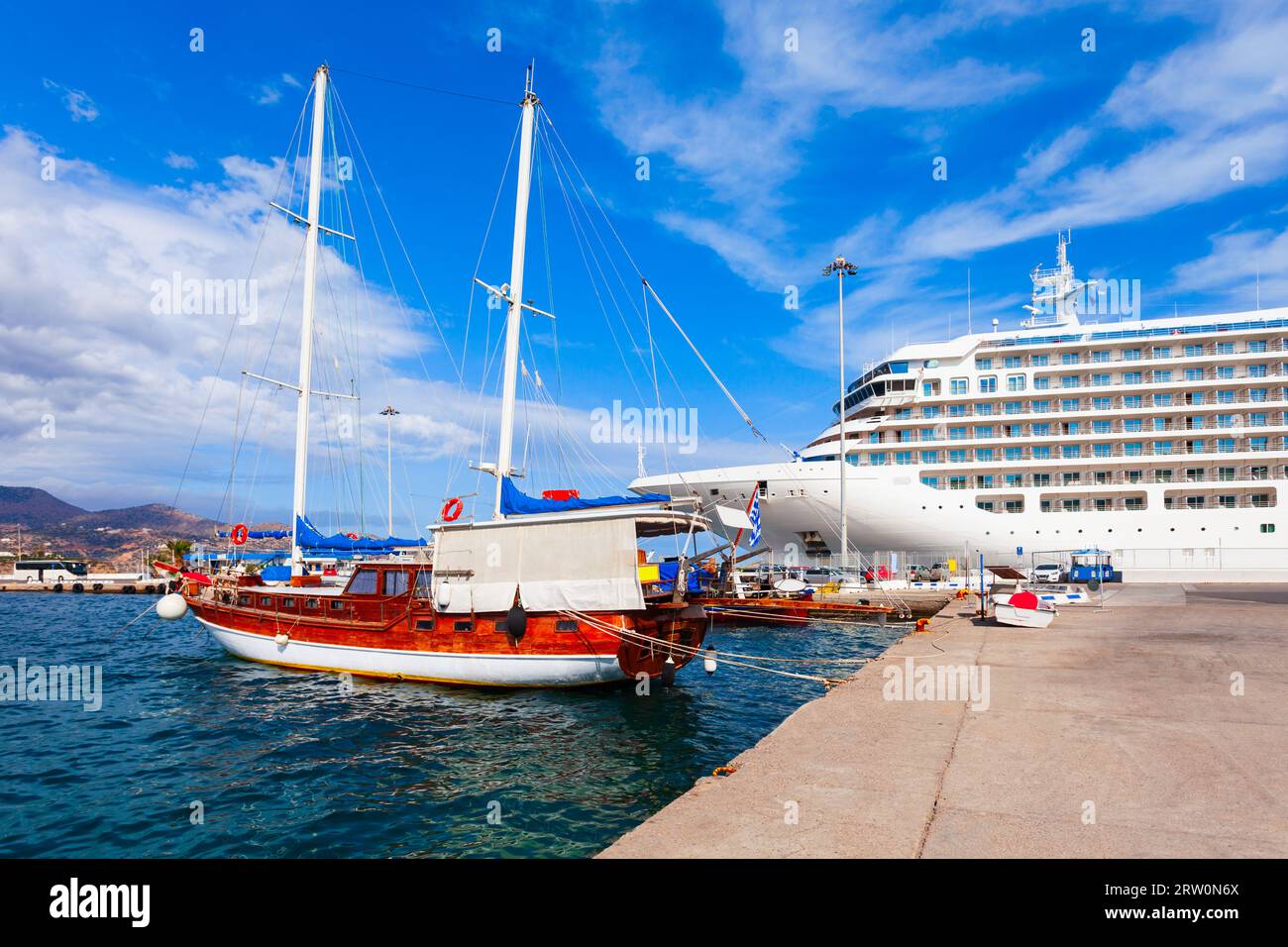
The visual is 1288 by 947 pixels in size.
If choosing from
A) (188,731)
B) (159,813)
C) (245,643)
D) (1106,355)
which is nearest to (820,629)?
(245,643)

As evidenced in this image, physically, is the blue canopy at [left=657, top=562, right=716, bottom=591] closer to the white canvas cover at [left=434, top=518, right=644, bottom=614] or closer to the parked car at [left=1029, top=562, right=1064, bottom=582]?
the white canvas cover at [left=434, top=518, right=644, bottom=614]

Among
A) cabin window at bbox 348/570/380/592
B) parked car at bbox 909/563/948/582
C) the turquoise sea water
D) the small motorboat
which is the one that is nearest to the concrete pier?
the turquoise sea water

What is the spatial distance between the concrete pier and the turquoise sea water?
2.44m

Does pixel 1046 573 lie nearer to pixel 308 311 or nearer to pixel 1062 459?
pixel 1062 459

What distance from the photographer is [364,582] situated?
17953 mm

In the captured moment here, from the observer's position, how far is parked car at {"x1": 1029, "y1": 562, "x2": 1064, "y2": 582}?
3781 centimetres

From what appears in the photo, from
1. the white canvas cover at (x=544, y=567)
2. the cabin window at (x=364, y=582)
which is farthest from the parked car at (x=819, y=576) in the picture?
the cabin window at (x=364, y=582)

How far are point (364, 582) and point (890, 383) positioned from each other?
39.7 meters

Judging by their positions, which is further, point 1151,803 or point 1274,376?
point 1274,376

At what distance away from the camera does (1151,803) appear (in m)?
5.51

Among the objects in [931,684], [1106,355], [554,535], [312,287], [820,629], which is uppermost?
[1106,355]

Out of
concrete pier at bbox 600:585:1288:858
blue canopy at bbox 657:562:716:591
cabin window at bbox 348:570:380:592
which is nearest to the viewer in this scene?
concrete pier at bbox 600:585:1288:858
